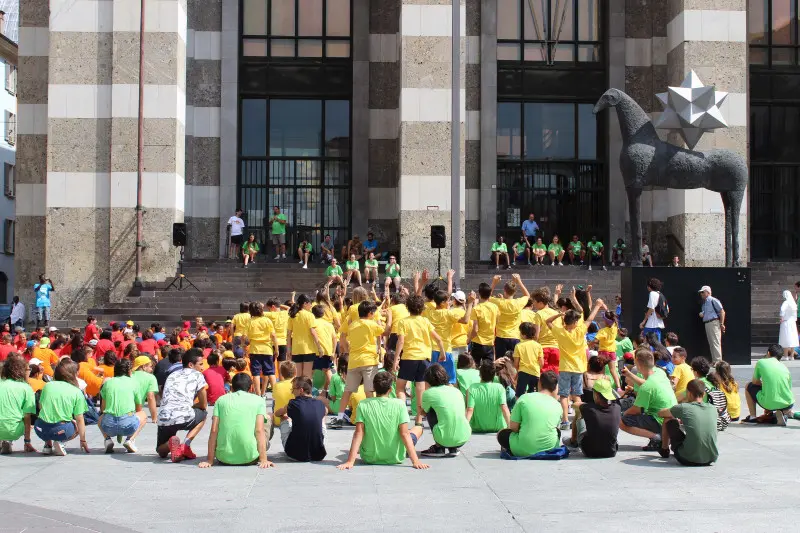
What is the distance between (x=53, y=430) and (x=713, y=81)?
24.6 m

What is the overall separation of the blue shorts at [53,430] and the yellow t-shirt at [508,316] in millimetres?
6499

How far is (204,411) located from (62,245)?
19038mm

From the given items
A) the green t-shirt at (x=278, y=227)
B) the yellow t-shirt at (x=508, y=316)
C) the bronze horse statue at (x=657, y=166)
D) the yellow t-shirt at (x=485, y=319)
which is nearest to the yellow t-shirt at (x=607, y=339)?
the yellow t-shirt at (x=508, y=316)

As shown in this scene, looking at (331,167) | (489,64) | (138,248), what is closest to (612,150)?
(489,64)

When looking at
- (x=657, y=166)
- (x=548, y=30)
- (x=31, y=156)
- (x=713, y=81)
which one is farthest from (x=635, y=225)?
(x=31, y=156)

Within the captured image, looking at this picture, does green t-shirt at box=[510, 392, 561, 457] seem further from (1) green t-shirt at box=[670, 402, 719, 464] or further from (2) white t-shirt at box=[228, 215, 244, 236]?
(2) white t-shirt at box=[228, 215, 244, 236]

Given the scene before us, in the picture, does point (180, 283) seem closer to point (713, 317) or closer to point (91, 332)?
point (91, 332)

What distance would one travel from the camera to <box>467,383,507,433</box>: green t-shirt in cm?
1319

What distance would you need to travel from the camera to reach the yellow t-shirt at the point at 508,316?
50.4 feet

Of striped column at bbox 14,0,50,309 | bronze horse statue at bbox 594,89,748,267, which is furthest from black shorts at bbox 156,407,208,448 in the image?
striped column at bbox 14,0,50,309

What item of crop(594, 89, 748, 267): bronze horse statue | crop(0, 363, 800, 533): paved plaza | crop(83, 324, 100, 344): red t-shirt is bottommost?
crop(0, 363, 800, 533): paved plaza

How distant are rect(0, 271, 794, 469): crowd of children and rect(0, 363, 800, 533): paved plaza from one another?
0.90 ft

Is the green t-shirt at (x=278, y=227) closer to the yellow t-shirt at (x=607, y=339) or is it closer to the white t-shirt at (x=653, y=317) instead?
the white t-shirt at (x=653, y=317)

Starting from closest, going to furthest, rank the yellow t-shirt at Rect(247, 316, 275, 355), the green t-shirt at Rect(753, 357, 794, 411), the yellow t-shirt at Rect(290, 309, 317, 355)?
the green t-shirt at Rect(753, 357, 794, 411) < the yellow t-shirt at Rect(290, 309, 317, 355) < the yellow t-shirt at Rect(247, 316, 275, 355)
